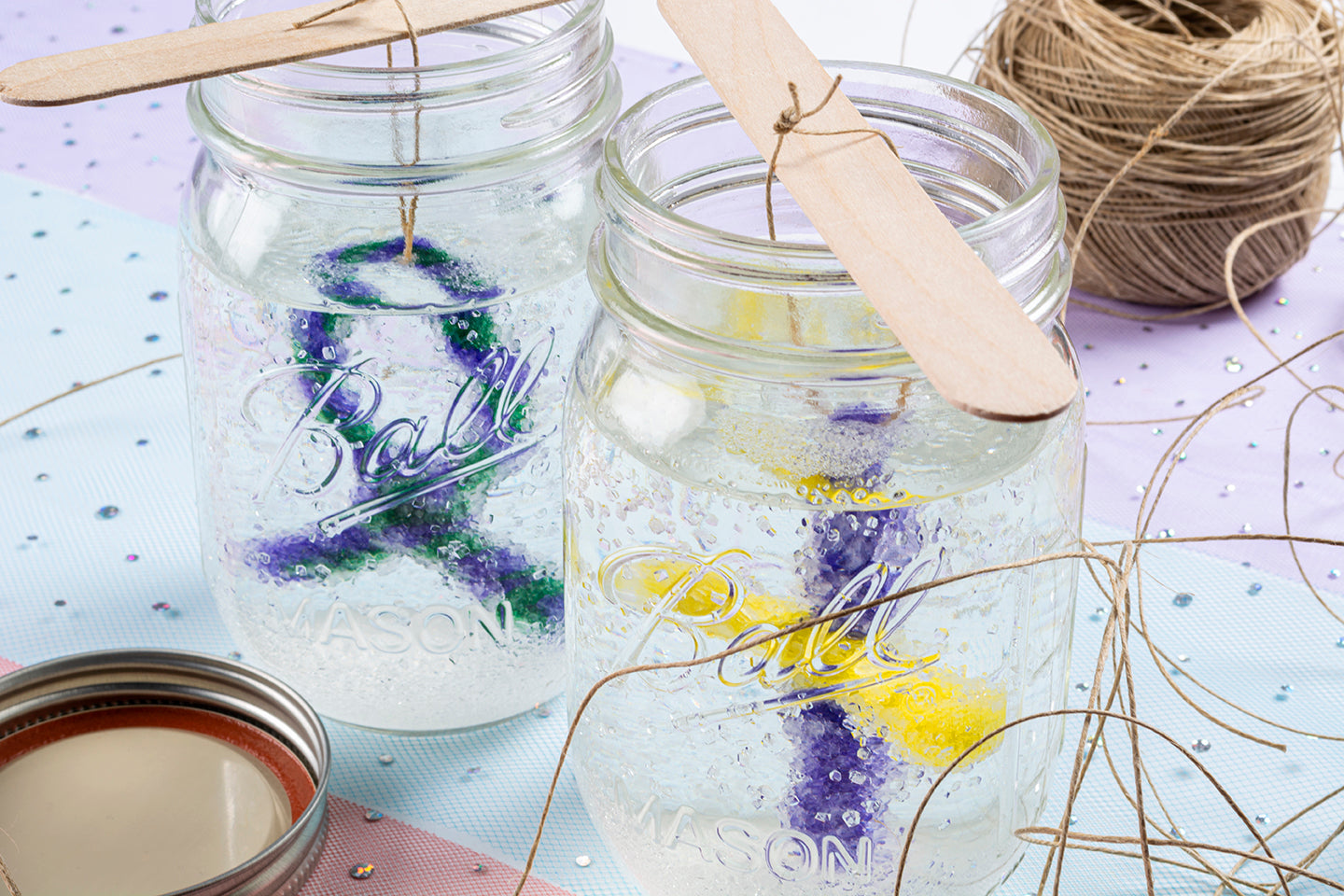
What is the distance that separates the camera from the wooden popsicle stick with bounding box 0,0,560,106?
56 cm

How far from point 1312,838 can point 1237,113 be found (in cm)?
54

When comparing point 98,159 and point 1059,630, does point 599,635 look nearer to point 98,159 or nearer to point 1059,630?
point 1059,630

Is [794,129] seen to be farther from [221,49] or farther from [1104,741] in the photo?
[1104,741]

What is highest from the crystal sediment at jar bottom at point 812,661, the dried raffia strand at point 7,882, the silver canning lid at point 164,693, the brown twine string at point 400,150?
the brown twine string at point 400,150

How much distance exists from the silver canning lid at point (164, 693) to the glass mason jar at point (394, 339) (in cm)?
4

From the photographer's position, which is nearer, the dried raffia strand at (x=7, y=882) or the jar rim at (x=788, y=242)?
the jar rim at (x=788, y=242)

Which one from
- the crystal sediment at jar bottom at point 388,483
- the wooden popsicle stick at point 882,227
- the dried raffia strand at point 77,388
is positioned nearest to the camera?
the wooden popsicle stick at point 882,227

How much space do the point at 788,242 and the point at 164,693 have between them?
391mm

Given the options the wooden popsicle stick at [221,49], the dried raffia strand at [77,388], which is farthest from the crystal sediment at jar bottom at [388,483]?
the dried raffia strand at [77,388]

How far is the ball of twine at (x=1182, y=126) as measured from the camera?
100cm

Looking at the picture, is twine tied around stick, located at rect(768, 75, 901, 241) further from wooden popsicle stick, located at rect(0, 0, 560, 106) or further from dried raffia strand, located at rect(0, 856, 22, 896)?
dried raffia strand, located at rect(0, 856, 22, 896)

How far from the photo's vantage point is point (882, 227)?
0.47m

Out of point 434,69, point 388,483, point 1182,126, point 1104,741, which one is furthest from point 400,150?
point 1182,126

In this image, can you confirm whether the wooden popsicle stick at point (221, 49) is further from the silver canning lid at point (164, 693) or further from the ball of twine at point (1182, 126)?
the ball of twine at point (1182, 126)
